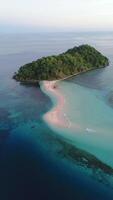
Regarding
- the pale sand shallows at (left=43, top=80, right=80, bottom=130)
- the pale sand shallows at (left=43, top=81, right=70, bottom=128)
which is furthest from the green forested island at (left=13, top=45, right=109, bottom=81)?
the pale sand shallows at (left=43, top=81, right=70, bottom=128)

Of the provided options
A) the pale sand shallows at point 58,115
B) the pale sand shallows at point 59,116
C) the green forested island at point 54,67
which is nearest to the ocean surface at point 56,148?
the pale sand shallows at point 59,116

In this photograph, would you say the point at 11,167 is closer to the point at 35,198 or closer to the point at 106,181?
the point at 35,198

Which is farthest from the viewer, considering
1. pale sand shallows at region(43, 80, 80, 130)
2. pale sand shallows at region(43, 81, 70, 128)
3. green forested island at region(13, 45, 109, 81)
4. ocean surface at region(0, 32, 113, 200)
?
green forested island at region(13, 45, 109, 81)

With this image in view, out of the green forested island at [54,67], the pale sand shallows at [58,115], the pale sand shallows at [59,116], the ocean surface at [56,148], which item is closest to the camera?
the ocean surface at [56,148]

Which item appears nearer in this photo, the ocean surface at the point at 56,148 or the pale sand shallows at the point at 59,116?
the ocean surface at the point at 56,148

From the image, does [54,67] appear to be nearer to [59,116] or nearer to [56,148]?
[59,116]

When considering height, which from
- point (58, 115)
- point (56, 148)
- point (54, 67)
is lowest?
point (56, 148)

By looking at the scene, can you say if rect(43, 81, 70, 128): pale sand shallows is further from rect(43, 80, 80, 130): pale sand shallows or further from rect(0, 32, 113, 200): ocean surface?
rect(0, 32, 113, 200): ocean surface

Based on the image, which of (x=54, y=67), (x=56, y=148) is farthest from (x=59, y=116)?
(x=54, y=67)

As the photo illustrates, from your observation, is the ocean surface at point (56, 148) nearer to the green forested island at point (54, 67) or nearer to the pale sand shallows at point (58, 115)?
the pale sand shallows at point (58, 115)
